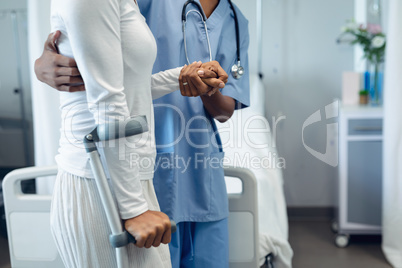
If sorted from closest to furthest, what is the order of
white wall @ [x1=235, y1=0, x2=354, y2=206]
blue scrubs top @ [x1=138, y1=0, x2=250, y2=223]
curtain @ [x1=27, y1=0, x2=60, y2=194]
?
blue scrubs top @ [x1=138, y1=0, x2=250, y2=223] < curtain @ [x1=27, y1=0, x2=60, y2=194] < white wall @ [x1=235, y1=0, x2=354, y2=206]

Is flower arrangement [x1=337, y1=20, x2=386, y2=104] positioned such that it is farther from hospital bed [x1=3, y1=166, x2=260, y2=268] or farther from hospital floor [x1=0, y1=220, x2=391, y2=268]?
hospital bed [x1=3, y1=166, x2=260, y2=268]

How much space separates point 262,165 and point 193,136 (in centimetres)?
99

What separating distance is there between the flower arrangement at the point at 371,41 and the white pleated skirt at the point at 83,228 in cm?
225

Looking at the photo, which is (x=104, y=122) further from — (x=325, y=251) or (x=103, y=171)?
(x=325, y=251)

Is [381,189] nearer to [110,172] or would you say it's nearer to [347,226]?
[347,226]

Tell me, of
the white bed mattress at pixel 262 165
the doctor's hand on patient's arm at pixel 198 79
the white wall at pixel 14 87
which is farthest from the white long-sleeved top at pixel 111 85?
the white wall at pixel 14 87

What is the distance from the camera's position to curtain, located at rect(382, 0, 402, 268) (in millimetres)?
2092

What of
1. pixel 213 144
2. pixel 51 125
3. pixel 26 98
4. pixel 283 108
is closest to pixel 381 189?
pixel 283 108

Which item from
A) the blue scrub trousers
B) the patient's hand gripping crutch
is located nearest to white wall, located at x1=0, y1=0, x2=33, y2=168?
the blue scrub trousers

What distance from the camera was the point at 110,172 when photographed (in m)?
0.76

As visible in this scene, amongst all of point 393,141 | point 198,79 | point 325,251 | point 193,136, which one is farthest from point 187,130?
point 325,251

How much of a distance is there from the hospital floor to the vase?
84 centimetres

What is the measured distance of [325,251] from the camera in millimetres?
2418

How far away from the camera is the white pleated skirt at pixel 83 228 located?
79 cm
